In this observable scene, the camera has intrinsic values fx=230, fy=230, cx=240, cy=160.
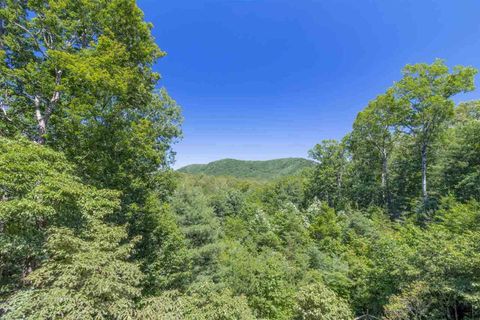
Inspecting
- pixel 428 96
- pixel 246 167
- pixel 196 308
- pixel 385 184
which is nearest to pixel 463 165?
pixel 428 96

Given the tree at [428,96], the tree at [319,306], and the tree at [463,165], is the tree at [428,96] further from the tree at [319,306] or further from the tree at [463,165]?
the tree at [319,306]

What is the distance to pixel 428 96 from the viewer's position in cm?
1527

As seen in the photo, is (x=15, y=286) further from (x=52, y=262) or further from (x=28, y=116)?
(x=28, y=116)

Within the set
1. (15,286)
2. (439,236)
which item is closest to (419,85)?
(439,236)

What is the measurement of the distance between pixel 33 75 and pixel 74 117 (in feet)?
5.57

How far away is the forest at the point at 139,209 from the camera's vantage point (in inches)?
209

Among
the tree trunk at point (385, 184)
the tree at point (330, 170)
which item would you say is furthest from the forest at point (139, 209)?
the tree at point (330, 170)

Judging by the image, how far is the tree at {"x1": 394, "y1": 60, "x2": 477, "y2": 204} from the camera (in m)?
14.6

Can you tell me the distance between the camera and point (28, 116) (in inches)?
308

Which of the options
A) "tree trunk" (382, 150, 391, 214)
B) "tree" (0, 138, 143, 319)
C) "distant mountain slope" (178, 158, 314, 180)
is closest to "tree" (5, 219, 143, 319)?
"tree" (0, 138, 143, 319)

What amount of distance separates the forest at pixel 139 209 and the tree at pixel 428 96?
8 cm

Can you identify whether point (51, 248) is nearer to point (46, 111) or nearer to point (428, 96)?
point (46, 111)

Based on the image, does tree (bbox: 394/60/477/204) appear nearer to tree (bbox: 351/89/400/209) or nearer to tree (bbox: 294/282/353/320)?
tree (bbox: 351/89/400/209)

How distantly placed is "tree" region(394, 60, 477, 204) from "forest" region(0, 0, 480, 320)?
0.08m
